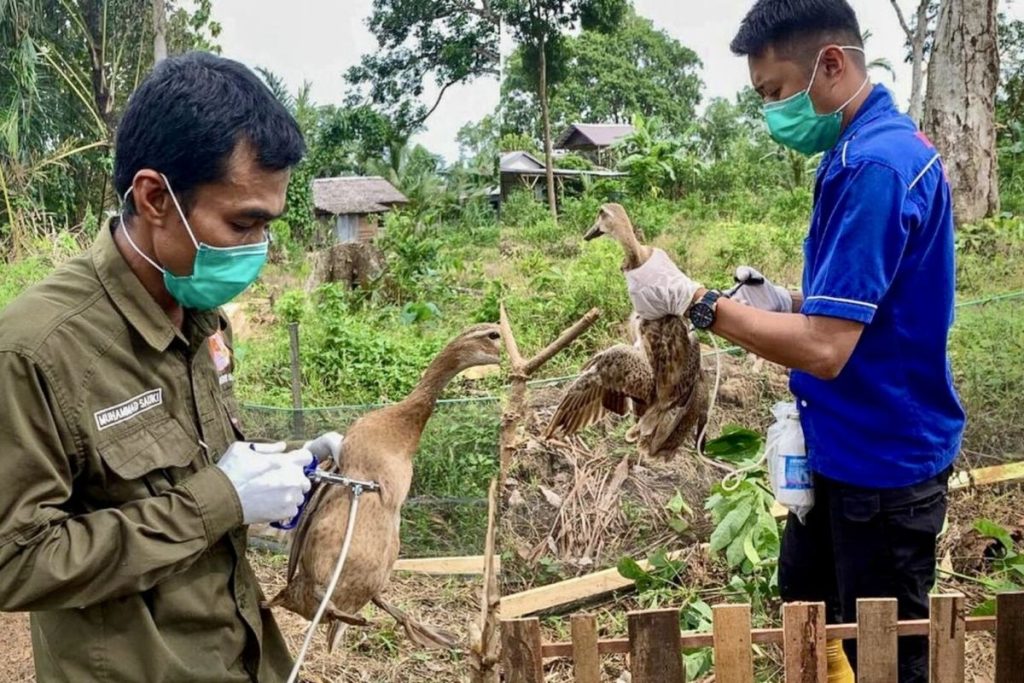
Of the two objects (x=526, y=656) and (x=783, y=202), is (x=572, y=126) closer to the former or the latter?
(x=783, y=202)

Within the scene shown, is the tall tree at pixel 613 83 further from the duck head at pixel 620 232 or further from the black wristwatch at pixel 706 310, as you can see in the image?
the black wristwatch at pixel 706 310

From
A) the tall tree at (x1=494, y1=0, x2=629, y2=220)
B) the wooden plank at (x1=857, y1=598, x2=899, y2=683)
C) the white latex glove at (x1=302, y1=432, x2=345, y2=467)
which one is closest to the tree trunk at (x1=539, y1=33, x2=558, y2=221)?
the tall tree at (x1=494, y1=0, x2=629, y2=220)

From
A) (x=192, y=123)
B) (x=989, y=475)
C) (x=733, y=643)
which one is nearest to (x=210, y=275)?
(x=192, y=123)

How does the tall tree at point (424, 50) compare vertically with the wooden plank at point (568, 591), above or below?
above

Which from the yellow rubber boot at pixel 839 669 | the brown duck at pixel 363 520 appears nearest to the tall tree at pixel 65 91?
the brown duck at pixel 363 520

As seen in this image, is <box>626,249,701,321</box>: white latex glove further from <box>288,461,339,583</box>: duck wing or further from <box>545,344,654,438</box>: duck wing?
<box>288,461,339,583</box>: duck wing

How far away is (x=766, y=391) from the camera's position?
2.51 meters

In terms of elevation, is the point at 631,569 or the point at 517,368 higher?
the point at 517,368

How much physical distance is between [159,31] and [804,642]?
248 cm

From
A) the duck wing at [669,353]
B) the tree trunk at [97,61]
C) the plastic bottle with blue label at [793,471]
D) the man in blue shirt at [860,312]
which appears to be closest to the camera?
the man in blue shirt at [860,312]

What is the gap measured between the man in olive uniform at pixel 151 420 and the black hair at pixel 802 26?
112 centimetres

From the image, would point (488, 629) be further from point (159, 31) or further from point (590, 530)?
point (159, 31)

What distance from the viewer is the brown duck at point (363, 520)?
6.61ft

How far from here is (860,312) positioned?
1817 millimetres
